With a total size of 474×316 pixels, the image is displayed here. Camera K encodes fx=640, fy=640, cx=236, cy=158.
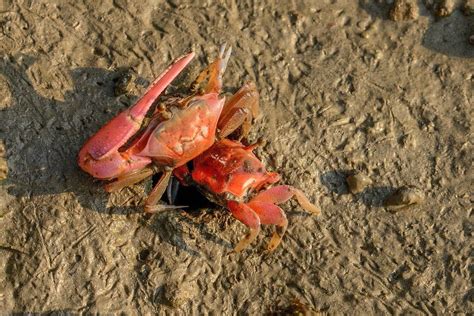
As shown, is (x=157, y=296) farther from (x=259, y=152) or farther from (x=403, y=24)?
(x=403, y=24)

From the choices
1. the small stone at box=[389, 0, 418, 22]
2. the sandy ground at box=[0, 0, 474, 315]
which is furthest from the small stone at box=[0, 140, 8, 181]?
the small stone at box=[389, 0, 418, 22]

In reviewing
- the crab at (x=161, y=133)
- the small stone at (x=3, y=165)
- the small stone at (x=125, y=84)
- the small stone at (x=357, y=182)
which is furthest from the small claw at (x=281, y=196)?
the small stone at (x=3, y=165)

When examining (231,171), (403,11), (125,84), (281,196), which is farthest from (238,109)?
(403,11)

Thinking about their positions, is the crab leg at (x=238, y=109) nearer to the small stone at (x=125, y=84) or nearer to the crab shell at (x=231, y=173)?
the crab shell at (x=231, y=173)

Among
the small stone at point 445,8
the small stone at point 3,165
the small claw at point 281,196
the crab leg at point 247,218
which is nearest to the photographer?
the crab leg at point 247,218

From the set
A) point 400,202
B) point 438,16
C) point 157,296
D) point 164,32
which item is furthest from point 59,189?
point 438,16
